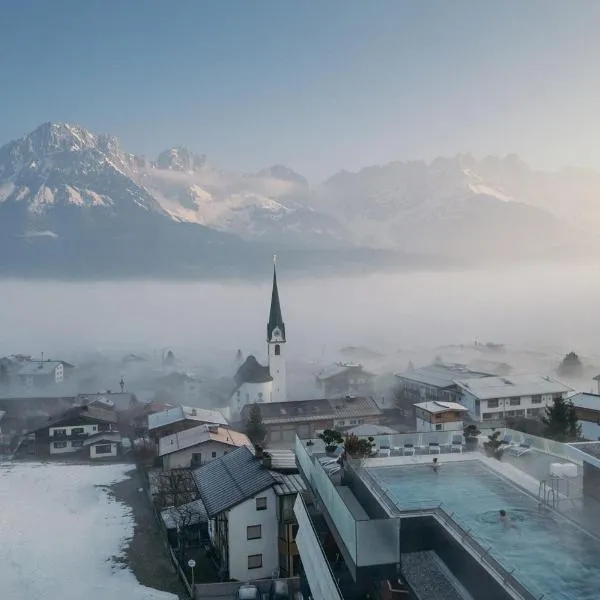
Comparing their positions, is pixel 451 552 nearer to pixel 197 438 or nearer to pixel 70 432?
pixel 197 438

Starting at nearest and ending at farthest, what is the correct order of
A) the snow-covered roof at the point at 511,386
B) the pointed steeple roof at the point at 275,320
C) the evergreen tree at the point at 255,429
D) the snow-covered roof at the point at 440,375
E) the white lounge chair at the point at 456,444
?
the white lounge chair at the point at 456,444 < the evergreen tree at the point at 255,429 < the snow-covered roof at the point at 511,386 < the snow-covered roof at the point at 440,375 < the pointed steeple roof at the point at 275,320

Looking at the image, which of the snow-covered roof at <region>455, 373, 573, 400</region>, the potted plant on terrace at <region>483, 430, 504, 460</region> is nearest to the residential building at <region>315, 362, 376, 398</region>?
the snow-covered roof at <region>455, 373, 573, 400</region>

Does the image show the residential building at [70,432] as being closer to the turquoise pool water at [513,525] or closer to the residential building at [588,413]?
the residential building at [588,413]

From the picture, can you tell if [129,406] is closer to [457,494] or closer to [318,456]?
[318,456]

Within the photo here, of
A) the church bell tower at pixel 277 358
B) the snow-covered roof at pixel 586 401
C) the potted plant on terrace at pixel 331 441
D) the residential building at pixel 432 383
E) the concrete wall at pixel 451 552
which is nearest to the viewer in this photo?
the concrete wall at pixel 451 552

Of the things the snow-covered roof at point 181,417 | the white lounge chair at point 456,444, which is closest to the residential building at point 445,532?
the white lounge chair at point 456,444

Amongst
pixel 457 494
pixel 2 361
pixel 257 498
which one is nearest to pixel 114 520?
pixel 257 498
